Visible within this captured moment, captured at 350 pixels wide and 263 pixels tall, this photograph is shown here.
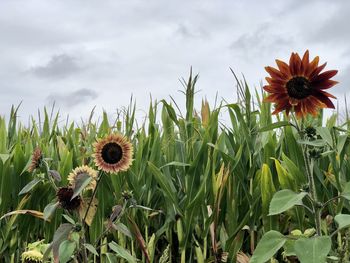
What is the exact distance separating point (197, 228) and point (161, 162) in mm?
377

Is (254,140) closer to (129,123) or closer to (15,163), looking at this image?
(129,123)

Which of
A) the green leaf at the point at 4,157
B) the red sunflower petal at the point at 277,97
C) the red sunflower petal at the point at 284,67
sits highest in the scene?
the red sunflower petal at the point at 284,67

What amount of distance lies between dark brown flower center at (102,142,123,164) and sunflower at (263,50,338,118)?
1.94 feet

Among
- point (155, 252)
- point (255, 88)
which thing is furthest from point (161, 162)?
point (255, 88)

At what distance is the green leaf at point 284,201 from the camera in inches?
60.2

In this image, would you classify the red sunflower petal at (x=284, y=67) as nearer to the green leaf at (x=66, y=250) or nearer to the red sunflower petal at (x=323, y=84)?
the red sunflower petal at (x=323, y=84)

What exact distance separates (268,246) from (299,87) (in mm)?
497

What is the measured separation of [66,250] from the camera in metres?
1.78

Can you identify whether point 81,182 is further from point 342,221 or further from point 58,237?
point 342,221

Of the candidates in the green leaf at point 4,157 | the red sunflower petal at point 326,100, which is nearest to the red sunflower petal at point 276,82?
the red sunflower petal at point 326,100

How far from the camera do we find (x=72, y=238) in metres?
1.92

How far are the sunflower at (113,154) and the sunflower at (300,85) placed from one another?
57 cm

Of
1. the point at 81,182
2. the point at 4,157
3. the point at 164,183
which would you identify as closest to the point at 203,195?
the point at 164,183

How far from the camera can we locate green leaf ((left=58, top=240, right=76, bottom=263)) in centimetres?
175
